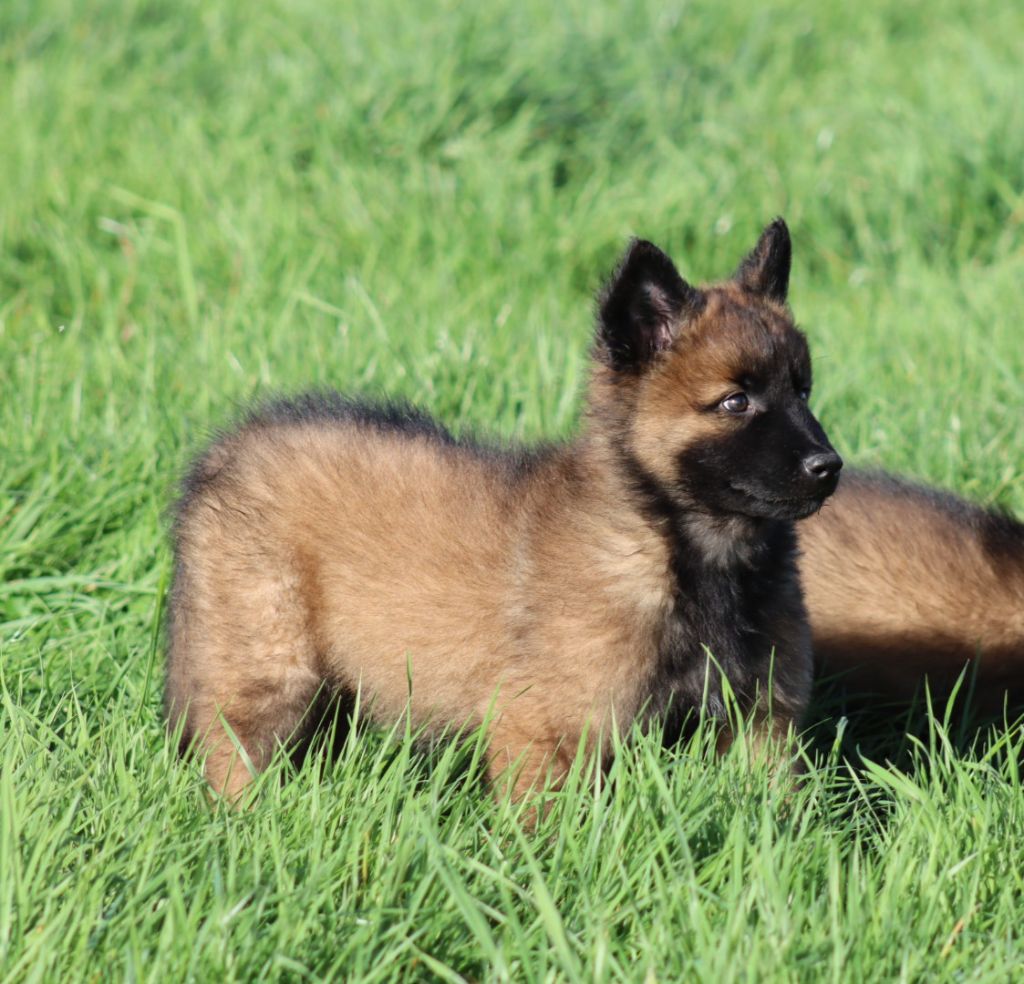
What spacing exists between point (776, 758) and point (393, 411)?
1342mm

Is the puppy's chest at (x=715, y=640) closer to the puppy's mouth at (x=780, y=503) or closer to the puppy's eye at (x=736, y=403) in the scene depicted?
the puppy's mouth at (x=780, y=503)

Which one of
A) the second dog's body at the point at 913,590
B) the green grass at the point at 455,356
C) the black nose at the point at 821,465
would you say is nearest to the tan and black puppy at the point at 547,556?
the black nose at the point at 821,465

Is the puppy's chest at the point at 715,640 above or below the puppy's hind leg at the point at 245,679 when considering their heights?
above

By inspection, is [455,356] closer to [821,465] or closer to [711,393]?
[711,393]

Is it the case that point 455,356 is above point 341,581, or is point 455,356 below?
above

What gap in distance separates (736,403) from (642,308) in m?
0.31

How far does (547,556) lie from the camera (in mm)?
3252

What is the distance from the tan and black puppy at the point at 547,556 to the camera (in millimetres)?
3109

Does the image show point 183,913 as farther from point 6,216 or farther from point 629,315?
point 6,216

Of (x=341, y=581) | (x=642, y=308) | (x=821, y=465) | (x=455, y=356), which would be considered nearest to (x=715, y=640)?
(x=821, y=465)

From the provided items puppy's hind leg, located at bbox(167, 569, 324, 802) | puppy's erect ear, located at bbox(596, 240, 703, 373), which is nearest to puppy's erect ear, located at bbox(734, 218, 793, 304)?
puppy's erect ear, located at bbox(596, 240, 703, 373)

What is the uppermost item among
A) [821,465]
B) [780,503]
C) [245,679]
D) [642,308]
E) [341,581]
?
[642,308]

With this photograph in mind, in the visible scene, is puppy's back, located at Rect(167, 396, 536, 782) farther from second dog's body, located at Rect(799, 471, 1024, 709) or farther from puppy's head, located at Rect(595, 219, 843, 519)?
second dog's body, located at Rect(799, 471, 1024, 709)

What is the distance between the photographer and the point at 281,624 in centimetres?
346
